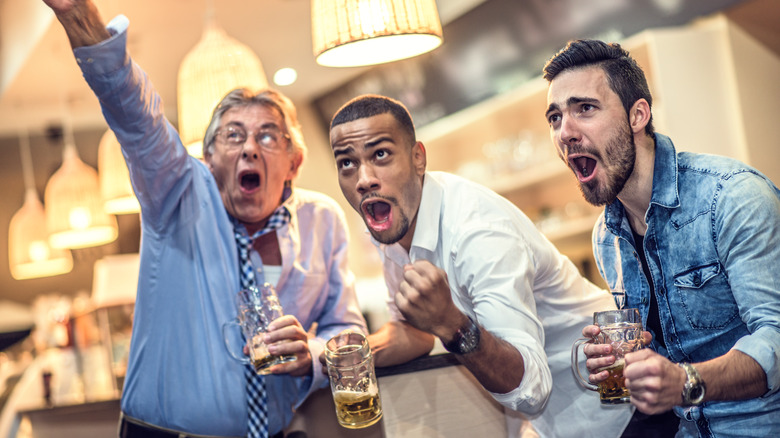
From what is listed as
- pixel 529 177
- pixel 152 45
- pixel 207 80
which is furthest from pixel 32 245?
pixel 529 177

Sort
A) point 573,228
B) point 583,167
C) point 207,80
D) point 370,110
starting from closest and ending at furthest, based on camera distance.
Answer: point 583,167, point 370,110, point 207,80, point 573,228

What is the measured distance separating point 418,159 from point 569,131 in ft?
1.26

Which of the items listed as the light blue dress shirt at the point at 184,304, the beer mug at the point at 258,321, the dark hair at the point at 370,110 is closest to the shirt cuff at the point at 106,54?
the light blue dress shirt at the point at 184,304

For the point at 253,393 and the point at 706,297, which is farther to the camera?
the point at 253,393

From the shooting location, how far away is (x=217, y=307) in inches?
77.0

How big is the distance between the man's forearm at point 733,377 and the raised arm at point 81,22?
4.40 feet

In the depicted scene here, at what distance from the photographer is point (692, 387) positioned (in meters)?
1.29

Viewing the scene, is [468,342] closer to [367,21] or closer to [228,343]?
[228,343]

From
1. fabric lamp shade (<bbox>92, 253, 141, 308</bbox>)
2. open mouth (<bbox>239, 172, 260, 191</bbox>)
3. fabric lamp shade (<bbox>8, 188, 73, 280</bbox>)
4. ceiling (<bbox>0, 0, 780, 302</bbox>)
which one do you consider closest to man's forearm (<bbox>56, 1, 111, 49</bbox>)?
open mouth (<bbox>239, 172, 260, 191</bbox>)

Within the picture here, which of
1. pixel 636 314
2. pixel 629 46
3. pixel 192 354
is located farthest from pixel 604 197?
pixel 629 46

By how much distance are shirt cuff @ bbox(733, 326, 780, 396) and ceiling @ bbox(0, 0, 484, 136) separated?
353 cm

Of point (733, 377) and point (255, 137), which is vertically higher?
point (255, 137)

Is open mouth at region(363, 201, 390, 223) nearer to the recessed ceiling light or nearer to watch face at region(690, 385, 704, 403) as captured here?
watch face at region(690, 385, 704, 403)

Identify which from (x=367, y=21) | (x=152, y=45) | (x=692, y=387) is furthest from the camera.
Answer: (x=152, y=45)
